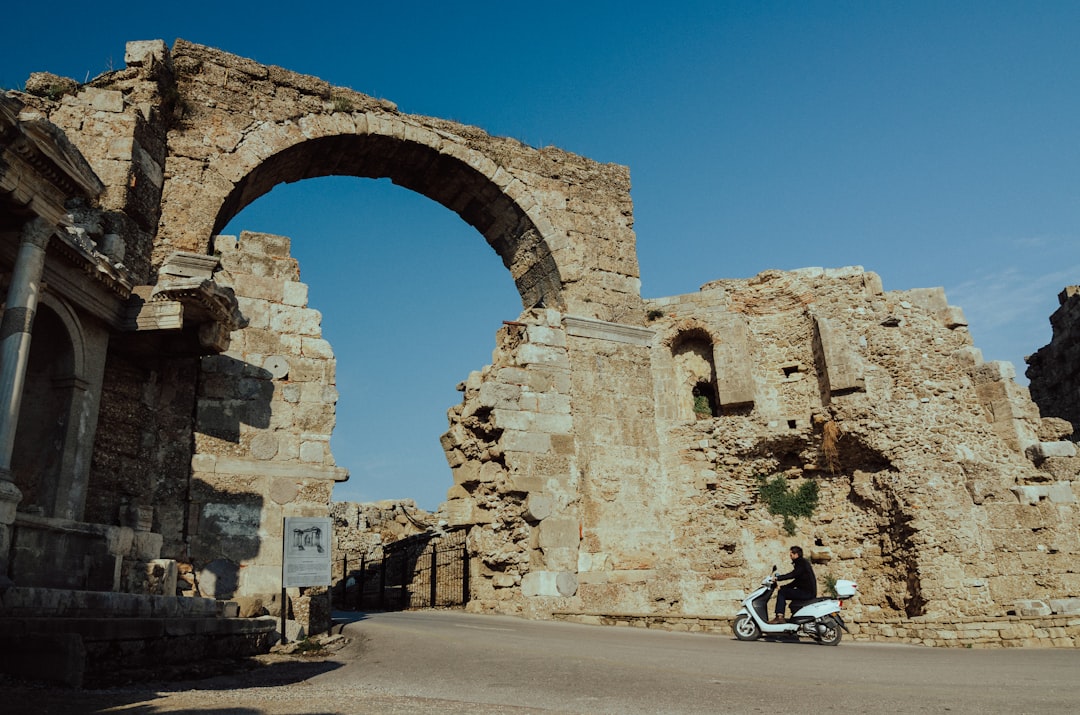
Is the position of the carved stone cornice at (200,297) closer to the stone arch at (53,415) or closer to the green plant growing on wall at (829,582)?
the stone arch at (53,415)

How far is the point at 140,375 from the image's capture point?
27.8 ft

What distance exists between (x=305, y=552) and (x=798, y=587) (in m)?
5.06

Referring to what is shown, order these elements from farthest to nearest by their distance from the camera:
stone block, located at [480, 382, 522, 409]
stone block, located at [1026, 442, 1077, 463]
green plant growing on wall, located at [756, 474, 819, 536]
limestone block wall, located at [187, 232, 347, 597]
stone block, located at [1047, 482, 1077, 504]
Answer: green plant growing on wall, located at [756, 474, 819, 536] → stone block, located at [1026, 442, 1077, 463] → stone block, located at [480, 382, 522, 409] → stone block, located at [1047, 482, 1077, 504] → limestone block wall, located at [187, 232, 347, 597]

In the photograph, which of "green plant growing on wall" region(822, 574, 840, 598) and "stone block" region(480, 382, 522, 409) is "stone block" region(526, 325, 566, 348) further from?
"green plant growing on wall" region(822, 574, 840, 598)

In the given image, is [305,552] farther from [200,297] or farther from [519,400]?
[519,400]

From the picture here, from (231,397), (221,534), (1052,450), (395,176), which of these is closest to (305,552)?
(221,534)

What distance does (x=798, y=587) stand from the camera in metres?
8.36

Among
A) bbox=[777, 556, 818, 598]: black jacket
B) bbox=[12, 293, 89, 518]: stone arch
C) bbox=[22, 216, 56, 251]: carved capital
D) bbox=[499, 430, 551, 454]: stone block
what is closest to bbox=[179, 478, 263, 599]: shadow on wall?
bbox=[12, 293, 89, 518]: stone arch

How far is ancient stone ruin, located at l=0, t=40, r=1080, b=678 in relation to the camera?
7.26m

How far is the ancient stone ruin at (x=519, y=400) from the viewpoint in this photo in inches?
286

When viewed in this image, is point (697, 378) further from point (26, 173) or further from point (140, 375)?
point (26, 173)

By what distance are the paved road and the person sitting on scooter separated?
31.5 inches

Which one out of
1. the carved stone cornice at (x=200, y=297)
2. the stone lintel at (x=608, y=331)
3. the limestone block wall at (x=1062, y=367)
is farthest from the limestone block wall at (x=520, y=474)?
the limestone block wall at (x=1062, y=367)

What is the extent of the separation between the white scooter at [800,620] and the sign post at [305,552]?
13.8 ft
